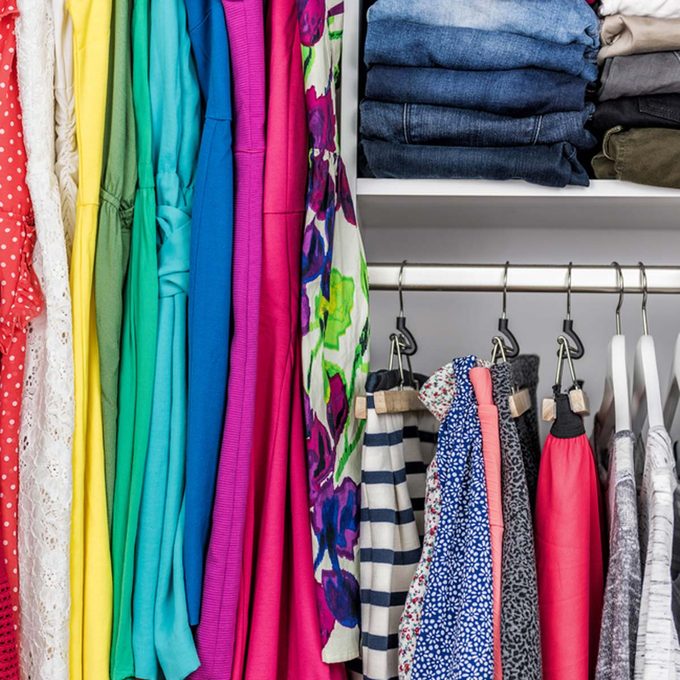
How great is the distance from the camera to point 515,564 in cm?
84

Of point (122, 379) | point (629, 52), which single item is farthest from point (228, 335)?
point (629, 52)

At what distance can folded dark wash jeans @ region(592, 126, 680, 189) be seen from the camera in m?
0.95

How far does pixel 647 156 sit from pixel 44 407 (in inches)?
28.0

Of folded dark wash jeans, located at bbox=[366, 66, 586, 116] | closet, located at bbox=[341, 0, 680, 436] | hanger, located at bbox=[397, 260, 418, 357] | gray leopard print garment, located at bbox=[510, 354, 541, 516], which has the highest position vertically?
folded dark wash jeans, located at bbox=[366, 66, 586, 116]

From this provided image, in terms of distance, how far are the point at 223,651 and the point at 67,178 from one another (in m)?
0.51

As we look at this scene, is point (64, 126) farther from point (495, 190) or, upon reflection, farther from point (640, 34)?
point (640, 34)

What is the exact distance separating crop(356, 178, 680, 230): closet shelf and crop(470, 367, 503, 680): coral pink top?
0.25 m

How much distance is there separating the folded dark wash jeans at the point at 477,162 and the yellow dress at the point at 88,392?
32 cm

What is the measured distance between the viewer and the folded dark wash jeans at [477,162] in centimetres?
97

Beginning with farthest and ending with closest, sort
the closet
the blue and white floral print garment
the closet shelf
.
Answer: the closet → the closet shelf → the blue and white floral print garment

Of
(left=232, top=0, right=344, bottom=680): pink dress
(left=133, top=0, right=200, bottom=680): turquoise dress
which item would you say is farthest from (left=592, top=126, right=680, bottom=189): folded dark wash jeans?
(left=133, top=0, right=200, bottom=680): turquoise dress

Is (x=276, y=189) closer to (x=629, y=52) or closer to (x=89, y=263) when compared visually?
(x=89, y=263)

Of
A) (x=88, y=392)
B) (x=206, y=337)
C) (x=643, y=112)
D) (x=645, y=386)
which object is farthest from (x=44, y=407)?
(x=643, y=112)

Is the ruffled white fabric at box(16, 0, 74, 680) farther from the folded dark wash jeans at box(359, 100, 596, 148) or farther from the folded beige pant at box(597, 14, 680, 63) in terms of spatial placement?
the folded beige pant at box(597, 14, 680, 63)
